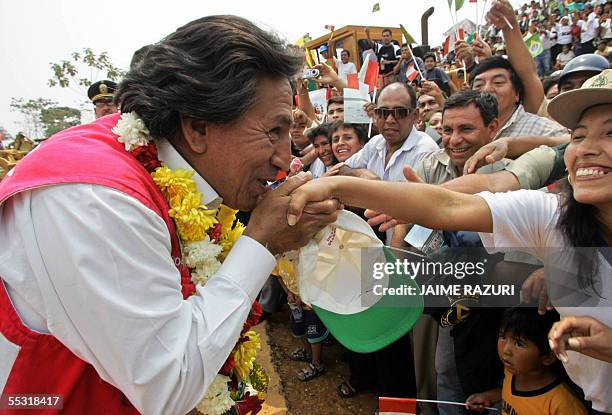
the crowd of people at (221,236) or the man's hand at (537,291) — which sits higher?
the crowd of people at (221,236)

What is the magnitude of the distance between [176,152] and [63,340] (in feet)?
2.39

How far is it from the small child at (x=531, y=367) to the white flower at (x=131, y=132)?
2.08 m

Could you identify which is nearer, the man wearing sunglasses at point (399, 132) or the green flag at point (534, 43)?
the man wearing sunglasses at point (399, 132)

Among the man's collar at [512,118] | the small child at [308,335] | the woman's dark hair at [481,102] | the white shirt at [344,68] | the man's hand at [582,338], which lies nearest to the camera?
the man's hand at [582,338]

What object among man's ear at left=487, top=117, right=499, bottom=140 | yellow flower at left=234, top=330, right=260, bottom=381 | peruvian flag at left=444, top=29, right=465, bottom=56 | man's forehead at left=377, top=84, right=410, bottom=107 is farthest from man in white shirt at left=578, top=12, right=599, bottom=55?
yellow flower at left=234, top=330, right=260, bottom=381

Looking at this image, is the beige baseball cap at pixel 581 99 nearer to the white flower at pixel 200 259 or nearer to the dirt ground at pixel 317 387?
the white flower at pixel 200 259

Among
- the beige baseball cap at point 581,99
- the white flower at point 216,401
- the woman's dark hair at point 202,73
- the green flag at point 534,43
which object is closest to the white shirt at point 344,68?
the green flag at point 534,43

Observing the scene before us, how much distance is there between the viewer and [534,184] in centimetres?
249

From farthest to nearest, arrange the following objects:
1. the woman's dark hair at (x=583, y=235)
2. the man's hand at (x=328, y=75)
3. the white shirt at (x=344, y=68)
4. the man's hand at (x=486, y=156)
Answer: the white shirt at (x=344, y=68)
the man's hand at (x=328, y=75)
the man's hand at (x=486, y=156)
the woman's dark hair at (x=583, y=235)

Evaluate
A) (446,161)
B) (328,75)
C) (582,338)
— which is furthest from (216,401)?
(328,75)

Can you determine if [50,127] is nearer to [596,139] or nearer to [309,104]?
[309,104]

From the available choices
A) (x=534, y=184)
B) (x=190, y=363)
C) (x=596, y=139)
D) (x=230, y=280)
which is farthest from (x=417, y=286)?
(x=190, y=363)

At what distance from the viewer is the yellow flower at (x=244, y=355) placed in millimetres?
1717

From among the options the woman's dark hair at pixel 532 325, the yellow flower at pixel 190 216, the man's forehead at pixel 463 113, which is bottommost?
the woman's dark hair at pixel 532 325
